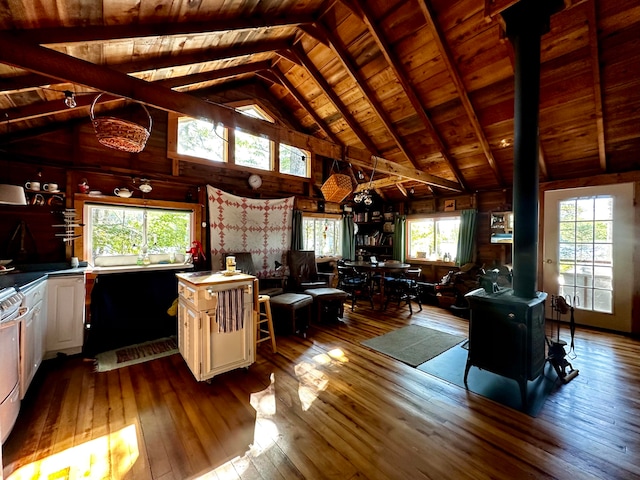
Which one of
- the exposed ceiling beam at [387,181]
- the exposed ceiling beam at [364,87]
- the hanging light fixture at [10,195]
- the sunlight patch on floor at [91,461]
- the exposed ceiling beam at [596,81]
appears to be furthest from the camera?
the exposed ceiling beam at [387,181]

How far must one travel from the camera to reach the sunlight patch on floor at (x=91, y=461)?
4.82 ft

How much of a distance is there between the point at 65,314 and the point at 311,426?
109 inches

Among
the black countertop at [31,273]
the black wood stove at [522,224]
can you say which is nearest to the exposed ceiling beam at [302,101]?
the black wood stove at [522,224]

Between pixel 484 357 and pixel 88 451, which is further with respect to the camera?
pixel 484 357

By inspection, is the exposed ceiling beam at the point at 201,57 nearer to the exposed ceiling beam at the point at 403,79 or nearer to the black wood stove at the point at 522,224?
the exposed ceiling beam at the point at 403,79

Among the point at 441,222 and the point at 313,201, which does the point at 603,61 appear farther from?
the point at 313,201

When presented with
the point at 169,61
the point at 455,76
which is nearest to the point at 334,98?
the point at 455,76

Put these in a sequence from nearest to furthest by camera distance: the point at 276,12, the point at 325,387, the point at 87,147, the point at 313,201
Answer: the point at 325,387, the point at 276,12, the point at 87,147, the point at 313,201

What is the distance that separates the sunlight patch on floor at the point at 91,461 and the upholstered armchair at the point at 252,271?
7.81 ft

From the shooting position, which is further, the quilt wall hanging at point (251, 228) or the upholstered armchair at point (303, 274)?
the upholstered armchair at point (303, 274)

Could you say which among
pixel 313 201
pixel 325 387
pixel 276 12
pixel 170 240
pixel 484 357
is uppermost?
pixel 276 12

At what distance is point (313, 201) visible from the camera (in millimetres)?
5711

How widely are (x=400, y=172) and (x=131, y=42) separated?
3429 mm

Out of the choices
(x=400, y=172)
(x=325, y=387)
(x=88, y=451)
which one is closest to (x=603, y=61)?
(x=400, y=172)
